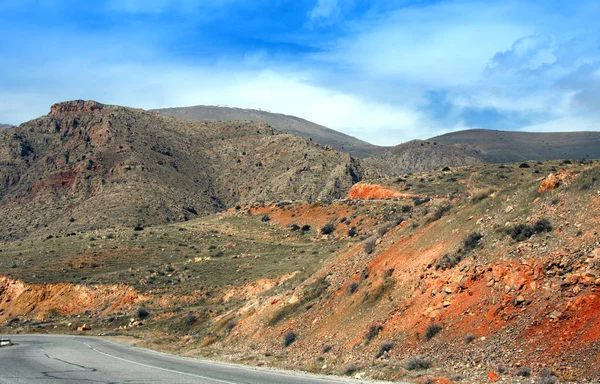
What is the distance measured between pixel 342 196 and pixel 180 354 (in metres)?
62.7

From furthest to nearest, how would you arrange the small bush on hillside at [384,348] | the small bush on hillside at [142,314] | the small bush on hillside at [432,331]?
the small bush on hillside at [142,314] → the small bush on hillside at [384,348] → the small bush on hillside at [432,331]

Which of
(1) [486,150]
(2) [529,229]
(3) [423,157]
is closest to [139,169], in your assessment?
(3) [423,157]

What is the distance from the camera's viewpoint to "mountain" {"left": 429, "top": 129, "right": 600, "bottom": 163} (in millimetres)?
146125

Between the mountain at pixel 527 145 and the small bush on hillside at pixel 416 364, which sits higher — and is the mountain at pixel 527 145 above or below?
above

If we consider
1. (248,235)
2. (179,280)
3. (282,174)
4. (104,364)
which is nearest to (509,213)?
(104,364)

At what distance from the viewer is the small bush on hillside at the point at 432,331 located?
13930mm

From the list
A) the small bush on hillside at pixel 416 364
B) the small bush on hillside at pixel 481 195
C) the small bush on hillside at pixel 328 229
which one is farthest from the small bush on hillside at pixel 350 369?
the small bush on hillside at pixel 328 229

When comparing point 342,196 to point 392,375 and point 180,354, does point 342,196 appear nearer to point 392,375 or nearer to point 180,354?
point 180,354

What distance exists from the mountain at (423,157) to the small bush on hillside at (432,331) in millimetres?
114839

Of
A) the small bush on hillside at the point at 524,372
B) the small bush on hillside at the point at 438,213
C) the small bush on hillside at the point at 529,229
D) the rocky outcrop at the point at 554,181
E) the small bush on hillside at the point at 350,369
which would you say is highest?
the rocky outcrop at the point at 554,181

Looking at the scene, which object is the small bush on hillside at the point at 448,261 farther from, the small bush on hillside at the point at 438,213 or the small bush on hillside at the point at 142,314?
the small bush on hillside at the point at 142,314

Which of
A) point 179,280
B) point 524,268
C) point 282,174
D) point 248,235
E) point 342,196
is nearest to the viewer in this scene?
point 524,268

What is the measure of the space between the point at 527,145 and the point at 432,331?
16570 centimetres

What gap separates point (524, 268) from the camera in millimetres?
13430
